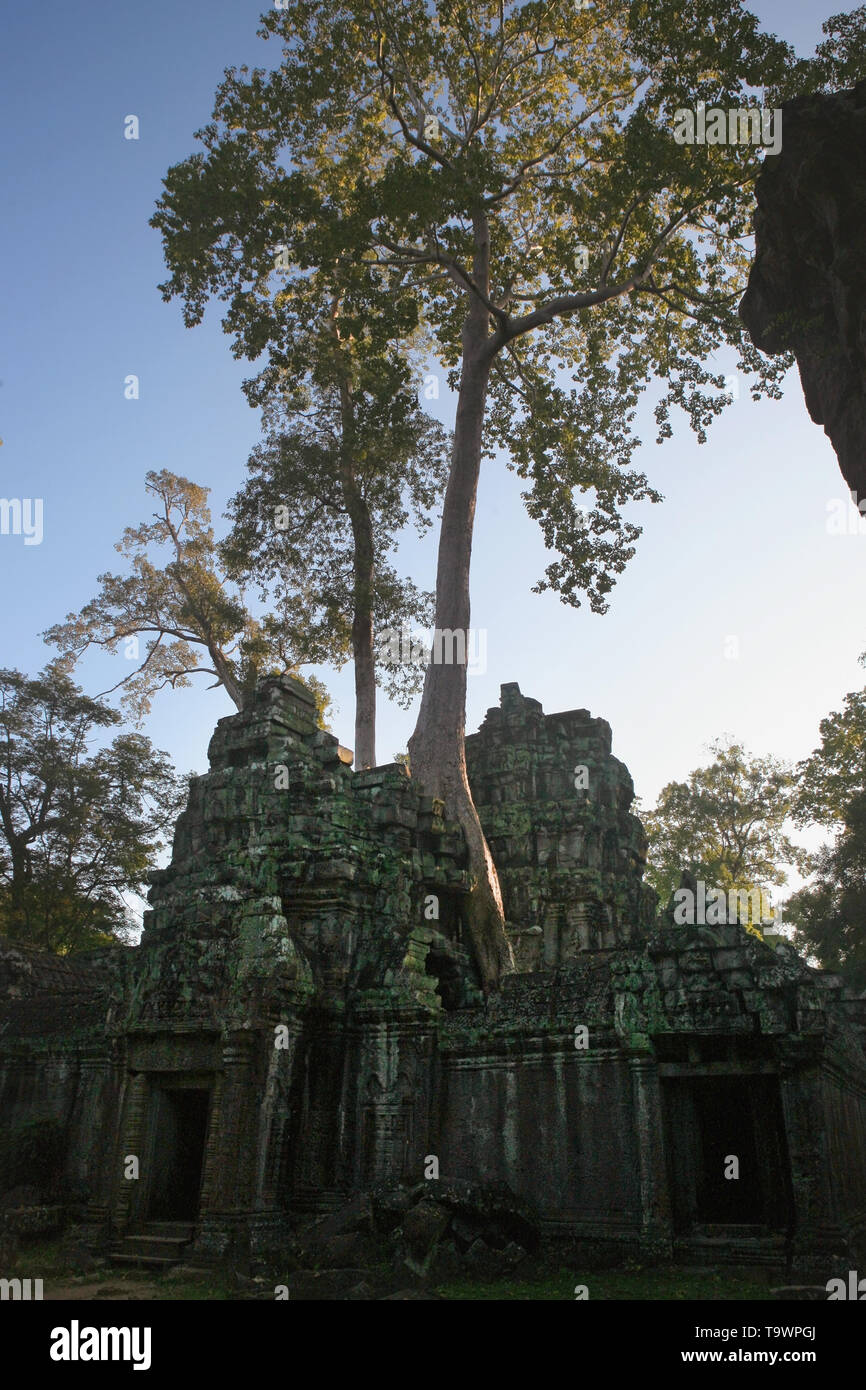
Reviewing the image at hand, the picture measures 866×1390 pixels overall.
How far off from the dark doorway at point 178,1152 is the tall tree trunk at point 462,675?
15.5ft

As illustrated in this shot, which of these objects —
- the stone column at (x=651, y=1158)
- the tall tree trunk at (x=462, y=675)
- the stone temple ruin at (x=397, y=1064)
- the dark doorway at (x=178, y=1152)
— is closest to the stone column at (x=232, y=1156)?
the stone temple ruin at (x=397, y=1064)

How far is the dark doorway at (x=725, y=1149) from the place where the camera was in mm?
9672

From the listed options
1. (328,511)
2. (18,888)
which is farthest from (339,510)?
(18,888)

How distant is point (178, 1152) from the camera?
473 inches

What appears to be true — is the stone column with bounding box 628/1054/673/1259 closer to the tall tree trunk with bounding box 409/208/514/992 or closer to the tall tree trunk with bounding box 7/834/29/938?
the tall tree trunk with bounding box 409/208/514/992

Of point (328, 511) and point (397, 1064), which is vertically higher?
point (328, 511)

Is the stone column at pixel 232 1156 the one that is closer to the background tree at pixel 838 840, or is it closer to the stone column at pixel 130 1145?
the stone column at pixel 130 1145

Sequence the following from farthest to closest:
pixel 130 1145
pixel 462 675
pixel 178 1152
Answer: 1. pixel 462 675
2. pixel 178 1152
3. pixel 130 1145

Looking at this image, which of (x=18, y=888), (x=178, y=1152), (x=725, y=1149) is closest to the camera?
(x=725, y=1149)

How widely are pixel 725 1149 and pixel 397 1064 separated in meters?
3.78

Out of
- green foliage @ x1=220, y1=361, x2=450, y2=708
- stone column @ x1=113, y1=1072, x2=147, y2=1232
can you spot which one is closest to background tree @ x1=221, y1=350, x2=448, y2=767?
green foliage @ x1=220, y1=361, x2=450, y2=708

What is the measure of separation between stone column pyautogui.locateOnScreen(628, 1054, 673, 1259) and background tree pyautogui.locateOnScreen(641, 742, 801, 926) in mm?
28647

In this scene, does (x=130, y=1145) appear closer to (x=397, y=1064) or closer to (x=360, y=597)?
(x=397, y=1064)
